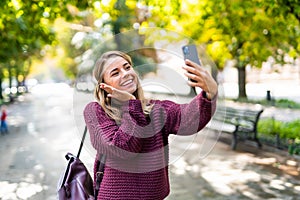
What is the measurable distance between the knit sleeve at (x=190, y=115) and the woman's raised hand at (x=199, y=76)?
68 millimetres

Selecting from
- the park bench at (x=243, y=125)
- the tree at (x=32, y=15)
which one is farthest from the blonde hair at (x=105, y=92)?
the park bench at (x=243, y=125)

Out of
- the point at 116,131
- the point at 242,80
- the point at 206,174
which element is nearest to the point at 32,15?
the point at 206,174

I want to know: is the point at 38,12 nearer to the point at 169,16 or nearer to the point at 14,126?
the point at 169,16

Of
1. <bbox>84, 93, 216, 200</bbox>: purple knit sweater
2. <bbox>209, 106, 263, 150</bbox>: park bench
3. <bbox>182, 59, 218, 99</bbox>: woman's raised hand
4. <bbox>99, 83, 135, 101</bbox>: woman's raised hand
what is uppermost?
<bbox>182, 59, 218, 99</bbox>: woman's raised hand

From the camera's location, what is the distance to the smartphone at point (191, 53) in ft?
4.90

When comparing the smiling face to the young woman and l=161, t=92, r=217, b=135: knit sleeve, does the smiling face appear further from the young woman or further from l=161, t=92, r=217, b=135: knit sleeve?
l=161, t=92, r=217, b=135: knit sleeve

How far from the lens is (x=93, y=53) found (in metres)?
1.82

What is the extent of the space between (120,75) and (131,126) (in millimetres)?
269

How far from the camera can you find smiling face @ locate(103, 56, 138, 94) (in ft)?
5.65

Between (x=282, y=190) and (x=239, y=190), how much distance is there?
685 millimetres

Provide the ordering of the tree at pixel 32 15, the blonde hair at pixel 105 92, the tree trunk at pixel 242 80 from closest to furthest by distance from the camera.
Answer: the blonde hair at pixel 105 92 → the tree at pixel 32 15 → the tree trunk at pixel 242 80

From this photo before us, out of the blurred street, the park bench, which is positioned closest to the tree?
the blurred street

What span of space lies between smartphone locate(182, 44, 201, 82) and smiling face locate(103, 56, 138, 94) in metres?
0.31

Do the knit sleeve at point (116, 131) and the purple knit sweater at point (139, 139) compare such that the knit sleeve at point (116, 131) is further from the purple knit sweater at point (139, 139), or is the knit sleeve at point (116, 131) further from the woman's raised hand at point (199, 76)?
the woman's raised hand at point (199, 76)
